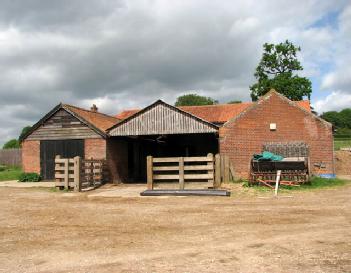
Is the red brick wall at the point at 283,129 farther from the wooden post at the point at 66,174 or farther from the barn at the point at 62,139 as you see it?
the wooden post at the point at 66,174

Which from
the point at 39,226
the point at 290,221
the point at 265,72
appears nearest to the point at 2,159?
the point at 265,72

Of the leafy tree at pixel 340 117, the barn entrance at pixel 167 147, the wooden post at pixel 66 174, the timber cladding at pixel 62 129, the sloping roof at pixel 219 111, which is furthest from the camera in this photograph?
the leafy tree at pixel 340 117

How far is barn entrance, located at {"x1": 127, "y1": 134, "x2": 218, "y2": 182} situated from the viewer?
91.7 ft

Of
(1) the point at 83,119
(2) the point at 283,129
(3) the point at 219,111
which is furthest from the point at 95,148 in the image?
(3) the point at 219,111

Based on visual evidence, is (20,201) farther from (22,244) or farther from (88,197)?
(22,244)

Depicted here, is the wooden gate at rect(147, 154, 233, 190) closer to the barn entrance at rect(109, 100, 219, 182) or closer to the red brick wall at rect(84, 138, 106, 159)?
the barn entrance at rect(109, 100, 219, 182)

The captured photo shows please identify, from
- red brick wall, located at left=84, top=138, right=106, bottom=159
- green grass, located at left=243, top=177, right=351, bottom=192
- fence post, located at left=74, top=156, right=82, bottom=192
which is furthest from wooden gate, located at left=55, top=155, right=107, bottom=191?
green grass, located at left=243, top=177, right=351, bottom=192

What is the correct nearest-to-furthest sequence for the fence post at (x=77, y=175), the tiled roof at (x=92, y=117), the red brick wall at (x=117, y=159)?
the fence post at (x=77, y=175), the red brick wall at (x=117, y=159), the tiled roof at (x=92, y=117)

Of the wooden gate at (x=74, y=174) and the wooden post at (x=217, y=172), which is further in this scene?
the wooden gate at (x=74, y=174)

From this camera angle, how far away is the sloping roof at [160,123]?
22250 mm

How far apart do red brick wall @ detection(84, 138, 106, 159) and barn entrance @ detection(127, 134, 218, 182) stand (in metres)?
3.79

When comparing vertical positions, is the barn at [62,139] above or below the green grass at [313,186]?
above

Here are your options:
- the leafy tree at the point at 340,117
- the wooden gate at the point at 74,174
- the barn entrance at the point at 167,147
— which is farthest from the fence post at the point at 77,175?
the leafy tree at the point at 340,117

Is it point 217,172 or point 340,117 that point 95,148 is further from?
point 340,117
